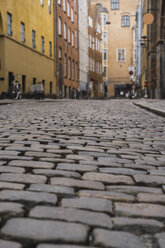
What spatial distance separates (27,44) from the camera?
27469 millimetres

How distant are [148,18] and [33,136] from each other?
1995 centimetres

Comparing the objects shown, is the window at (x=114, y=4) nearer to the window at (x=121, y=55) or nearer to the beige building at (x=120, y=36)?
the beige building at (x=120, y=36)

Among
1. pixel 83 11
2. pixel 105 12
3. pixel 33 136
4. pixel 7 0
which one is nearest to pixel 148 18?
pixel 7 0

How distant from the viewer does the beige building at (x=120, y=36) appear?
6806 centimetres

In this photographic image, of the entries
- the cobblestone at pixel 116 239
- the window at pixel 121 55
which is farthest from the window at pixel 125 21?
the cobblestone at pixel 116 239

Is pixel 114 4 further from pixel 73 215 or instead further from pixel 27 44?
pixel 73 215

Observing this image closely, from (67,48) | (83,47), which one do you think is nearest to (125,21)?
(83,47)

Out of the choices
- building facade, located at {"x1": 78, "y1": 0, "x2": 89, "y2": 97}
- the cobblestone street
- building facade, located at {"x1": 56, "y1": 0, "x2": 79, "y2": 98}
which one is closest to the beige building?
building facade, located at {"x1": 78, "y1": 0, "x2": 89, "y2": 97}

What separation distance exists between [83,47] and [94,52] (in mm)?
7550

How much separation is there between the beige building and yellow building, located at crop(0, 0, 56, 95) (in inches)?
1357

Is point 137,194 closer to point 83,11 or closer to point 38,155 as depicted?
point 38,155

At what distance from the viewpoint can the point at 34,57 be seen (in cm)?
2938

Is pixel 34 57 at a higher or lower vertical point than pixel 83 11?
lower

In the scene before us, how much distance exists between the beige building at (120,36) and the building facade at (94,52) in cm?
603
